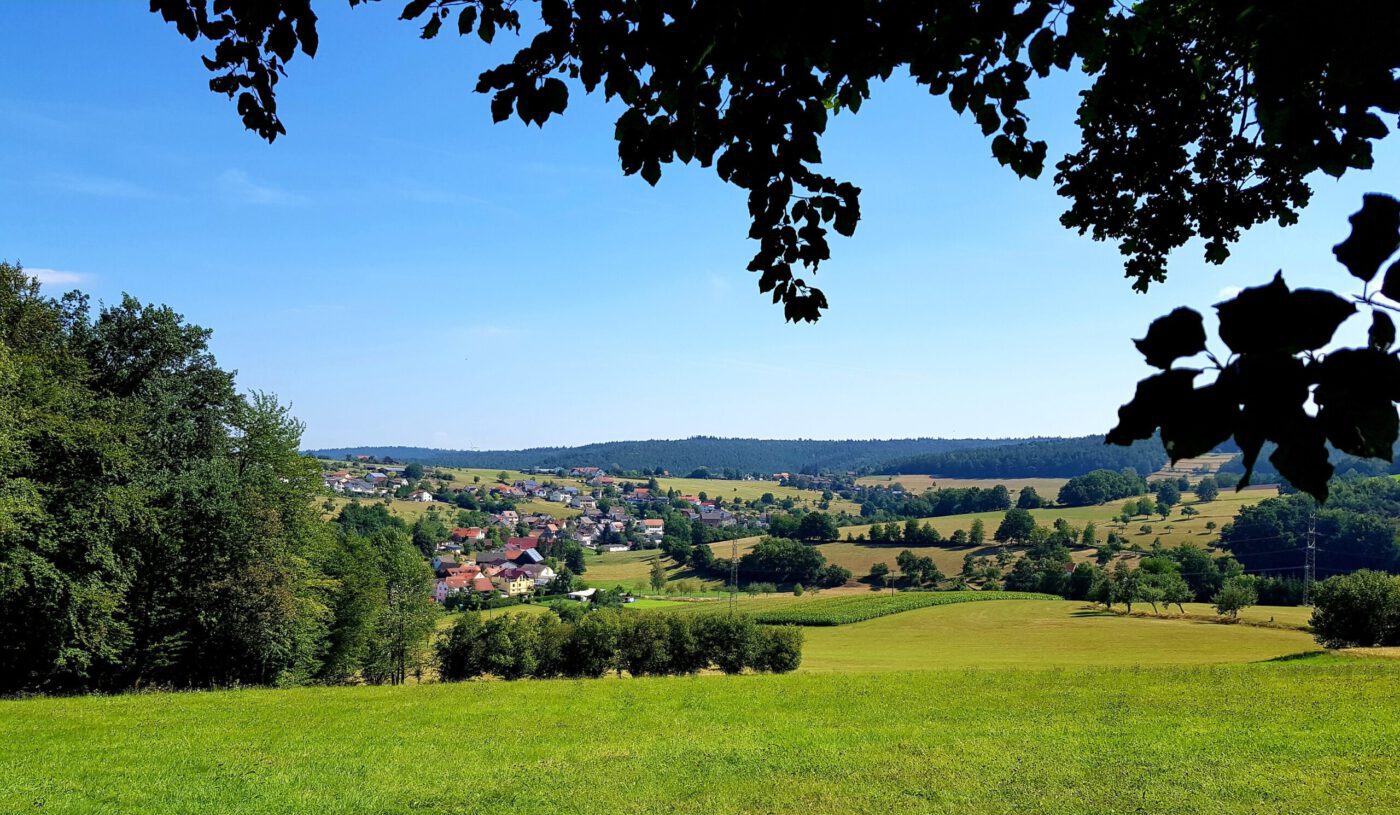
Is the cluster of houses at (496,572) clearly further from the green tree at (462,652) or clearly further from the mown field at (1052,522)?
the green tree at (462,652)

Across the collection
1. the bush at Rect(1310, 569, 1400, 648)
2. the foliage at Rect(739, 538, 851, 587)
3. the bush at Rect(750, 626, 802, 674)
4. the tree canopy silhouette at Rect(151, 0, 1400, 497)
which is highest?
the tree canopy silhouette at Rect(151, 0, 1400, 497)

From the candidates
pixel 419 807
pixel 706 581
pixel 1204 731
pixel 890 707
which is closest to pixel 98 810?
pixel 419 807

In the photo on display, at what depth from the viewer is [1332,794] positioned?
11797 millimetres

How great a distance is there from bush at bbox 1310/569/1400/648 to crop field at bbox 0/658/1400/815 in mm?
18825

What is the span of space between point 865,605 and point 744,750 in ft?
223

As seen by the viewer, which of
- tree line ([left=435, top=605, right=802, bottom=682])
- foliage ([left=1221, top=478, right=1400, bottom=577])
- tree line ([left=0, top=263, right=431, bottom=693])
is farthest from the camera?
foliage ([left=1221, top=478, right=1400, bottom=577])

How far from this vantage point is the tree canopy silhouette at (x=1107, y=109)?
1172 millimetres

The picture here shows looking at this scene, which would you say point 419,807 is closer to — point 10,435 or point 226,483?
point 10,435

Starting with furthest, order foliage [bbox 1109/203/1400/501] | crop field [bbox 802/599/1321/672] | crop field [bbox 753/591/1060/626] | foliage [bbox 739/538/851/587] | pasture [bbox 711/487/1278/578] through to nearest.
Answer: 1. pasture [bbox 711/487/1278/578]
2. foliage [bbox 739/538/851/587]
3. crop field [bbox 753/591/1060/626]
4. crop field [bbox 802/599/1321/672]
5. foliage [bbox 1109/203/1400/501]

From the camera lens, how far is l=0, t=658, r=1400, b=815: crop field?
12531 mm

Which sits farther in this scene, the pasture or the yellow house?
the yellow house

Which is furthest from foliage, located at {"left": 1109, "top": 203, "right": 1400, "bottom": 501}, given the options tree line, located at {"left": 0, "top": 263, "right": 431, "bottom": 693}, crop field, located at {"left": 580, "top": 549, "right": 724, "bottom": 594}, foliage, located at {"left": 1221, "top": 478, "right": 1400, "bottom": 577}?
foliage, located at {"left": 1221, "top": 478, "right": 1400, "bottom": 577}

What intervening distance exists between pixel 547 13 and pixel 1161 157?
413cm

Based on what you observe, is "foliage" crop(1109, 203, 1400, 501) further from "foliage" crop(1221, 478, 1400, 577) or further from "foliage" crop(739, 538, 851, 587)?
"foliage" crop(1221, 478, 1400, 577)
